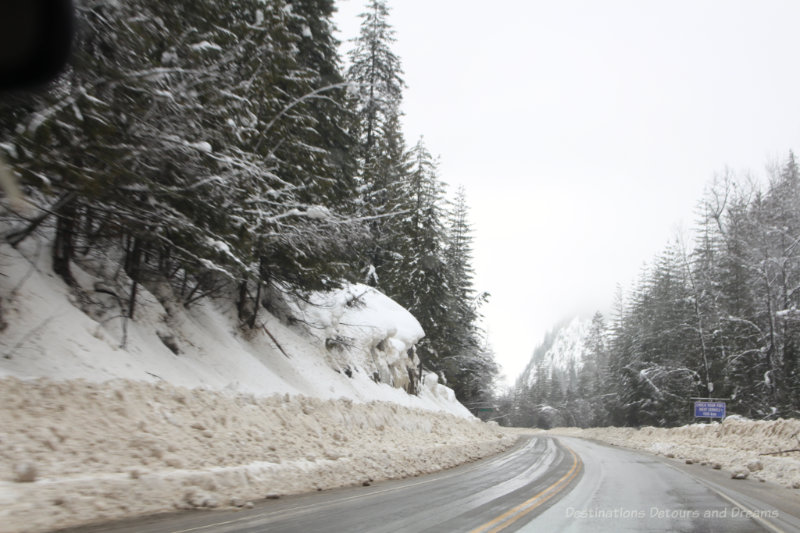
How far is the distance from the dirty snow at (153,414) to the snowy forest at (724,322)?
25.6 meters

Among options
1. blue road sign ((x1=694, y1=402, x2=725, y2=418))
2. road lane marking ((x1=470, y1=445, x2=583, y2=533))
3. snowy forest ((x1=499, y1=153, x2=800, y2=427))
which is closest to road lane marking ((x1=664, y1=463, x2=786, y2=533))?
road lane marking ((x1=470, y1=445, x2=583, y2=533))

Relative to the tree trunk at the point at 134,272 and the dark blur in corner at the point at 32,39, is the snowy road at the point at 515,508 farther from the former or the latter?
the tree trunk at the point at 134,272

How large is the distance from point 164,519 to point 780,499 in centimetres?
1105

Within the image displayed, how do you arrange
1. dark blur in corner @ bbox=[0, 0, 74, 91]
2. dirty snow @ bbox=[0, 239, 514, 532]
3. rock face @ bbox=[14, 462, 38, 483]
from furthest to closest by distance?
dirty snow @ bbox=[0, 239, 514, 532]
rock face @ bbox=[14, 462, 38, 483]
dark blur in corner @ bbox=[0, 0, 74, 91]

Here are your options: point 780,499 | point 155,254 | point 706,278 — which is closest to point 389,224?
point 155,254

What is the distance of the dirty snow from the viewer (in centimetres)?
595

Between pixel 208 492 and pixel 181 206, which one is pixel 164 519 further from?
pixel 181 206

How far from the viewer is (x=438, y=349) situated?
3422 centimetres

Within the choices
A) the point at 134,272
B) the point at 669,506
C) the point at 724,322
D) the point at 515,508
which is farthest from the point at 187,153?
the point at 724,322

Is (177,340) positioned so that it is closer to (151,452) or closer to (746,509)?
(151,452)

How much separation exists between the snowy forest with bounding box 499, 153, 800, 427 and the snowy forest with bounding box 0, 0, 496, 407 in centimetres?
2675

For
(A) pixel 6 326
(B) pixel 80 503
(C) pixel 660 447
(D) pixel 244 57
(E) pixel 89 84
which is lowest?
(C) pixel 660 447

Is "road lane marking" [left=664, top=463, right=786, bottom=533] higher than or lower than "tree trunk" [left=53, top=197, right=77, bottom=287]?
lower

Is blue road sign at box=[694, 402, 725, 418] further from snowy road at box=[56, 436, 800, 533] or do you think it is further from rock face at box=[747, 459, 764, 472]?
snowy road at box=[56, 436, 800, 533]
